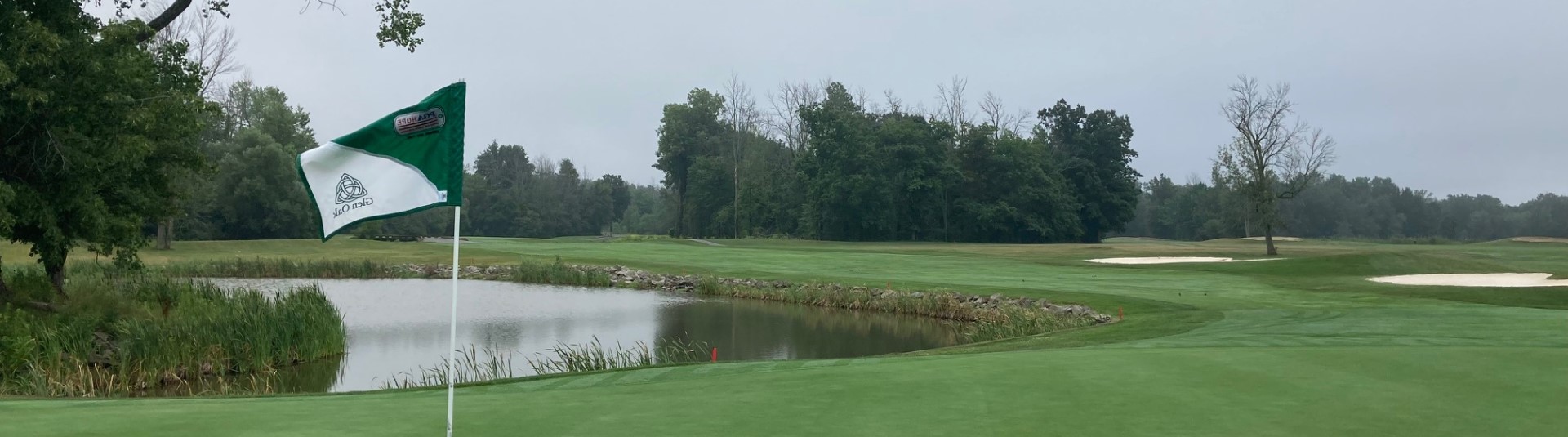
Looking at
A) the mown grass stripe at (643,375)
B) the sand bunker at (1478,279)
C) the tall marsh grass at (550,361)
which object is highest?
the sand bunker at (1478,279)

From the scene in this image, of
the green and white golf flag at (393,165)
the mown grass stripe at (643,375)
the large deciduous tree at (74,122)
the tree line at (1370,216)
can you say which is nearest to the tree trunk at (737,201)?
the tree line at (1370,216)

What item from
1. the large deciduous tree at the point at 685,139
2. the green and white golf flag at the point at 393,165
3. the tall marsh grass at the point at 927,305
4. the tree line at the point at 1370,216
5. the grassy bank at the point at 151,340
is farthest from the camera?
the tree line at the point at 1370,216

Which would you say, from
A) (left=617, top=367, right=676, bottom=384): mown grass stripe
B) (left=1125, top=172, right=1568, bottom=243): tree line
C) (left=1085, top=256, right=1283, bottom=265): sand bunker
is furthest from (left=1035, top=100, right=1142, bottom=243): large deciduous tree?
(left=617, top=367, right=676, bottom=384): mown grass stripe

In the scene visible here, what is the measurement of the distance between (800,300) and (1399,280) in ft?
53.1

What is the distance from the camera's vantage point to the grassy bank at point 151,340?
14.3 metres

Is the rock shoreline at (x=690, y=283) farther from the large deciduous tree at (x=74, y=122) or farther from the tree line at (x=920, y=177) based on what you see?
the tree line at (x=920, y=177)

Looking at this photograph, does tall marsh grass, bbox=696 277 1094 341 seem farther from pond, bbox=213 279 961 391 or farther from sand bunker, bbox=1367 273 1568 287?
sand bunker, bbox=1367 273 1568 287

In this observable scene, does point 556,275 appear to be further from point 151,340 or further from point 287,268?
point 151,340

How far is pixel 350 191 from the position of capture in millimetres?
6988

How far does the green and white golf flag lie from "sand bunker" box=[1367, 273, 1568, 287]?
2610 centimetres

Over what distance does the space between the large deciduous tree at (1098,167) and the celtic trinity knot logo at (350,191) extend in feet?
261

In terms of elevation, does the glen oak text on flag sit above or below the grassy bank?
above

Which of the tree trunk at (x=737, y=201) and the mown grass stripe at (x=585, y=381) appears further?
the tree trunk at (x=737, y=201)

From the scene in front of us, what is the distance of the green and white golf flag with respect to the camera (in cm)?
688
